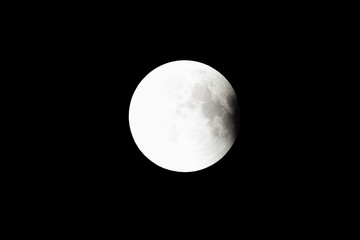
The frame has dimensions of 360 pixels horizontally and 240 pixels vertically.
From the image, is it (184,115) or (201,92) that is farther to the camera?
(201,92)

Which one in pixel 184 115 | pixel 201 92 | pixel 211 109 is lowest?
pixel 184 115

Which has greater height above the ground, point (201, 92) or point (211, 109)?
point (201, 92)

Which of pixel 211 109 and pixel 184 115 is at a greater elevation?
pixel 211 109

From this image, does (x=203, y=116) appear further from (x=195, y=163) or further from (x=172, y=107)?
(x=195, y=163)

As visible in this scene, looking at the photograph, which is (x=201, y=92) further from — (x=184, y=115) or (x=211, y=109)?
(x=184, y=115)

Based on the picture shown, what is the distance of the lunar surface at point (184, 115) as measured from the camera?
4.09 meters

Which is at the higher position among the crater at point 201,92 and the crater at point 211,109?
the crater at point 201,92

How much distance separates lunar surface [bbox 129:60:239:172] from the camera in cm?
409

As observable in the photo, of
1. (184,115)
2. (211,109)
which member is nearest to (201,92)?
(211,109)

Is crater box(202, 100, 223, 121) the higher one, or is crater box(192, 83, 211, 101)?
crater box(192, 83, 211, 101)

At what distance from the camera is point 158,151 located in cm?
438

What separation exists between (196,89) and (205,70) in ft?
1.64

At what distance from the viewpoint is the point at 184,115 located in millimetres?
4062

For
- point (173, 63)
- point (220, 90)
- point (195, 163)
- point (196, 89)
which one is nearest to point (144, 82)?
point (173, 63)
